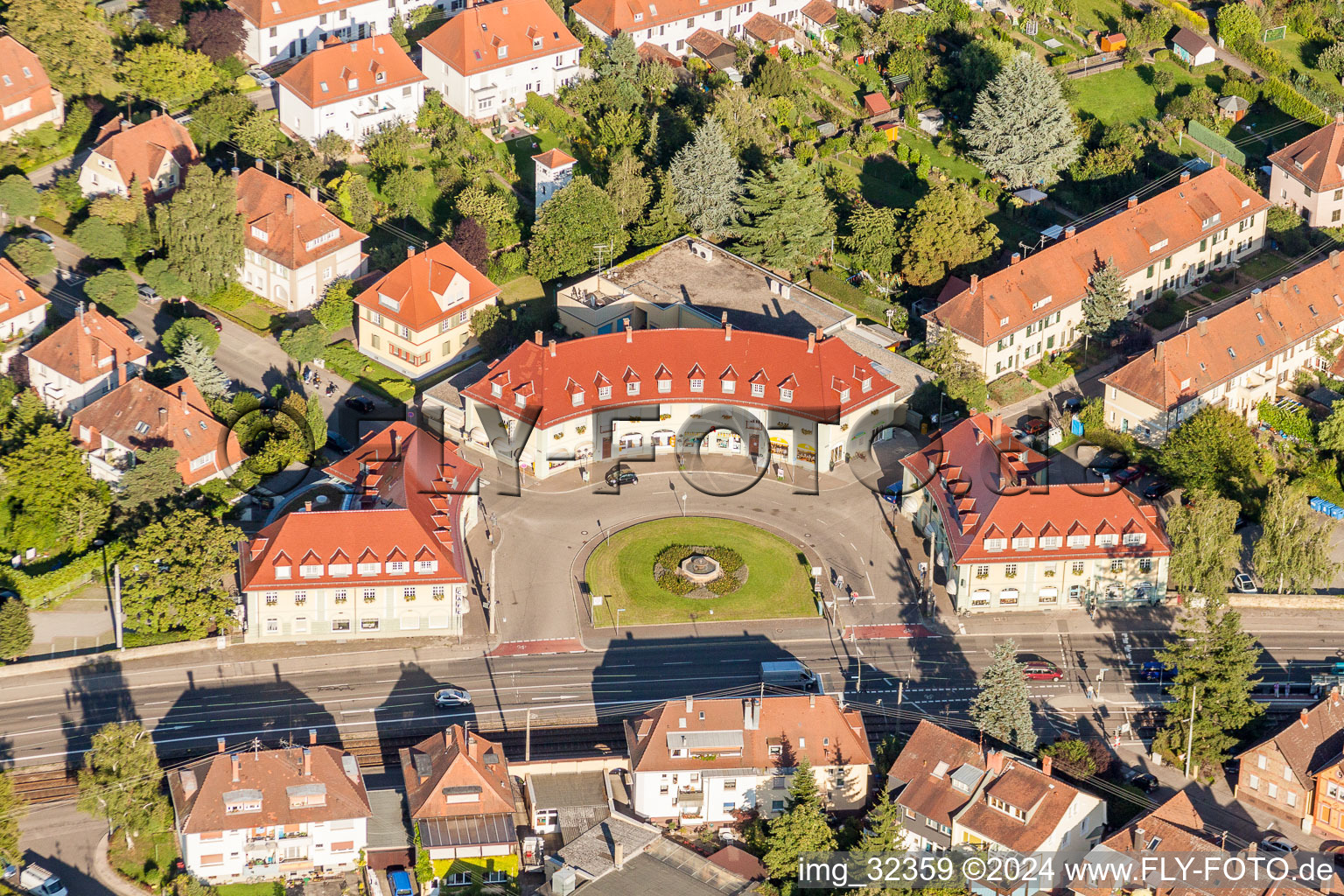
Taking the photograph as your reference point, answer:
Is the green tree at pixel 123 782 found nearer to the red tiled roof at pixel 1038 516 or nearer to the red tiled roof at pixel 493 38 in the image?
the red tiled roof at pixel 1038 516

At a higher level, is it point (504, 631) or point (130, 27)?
point (130, 27)

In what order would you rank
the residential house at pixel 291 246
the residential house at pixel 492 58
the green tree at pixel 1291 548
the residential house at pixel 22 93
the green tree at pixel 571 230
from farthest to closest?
the residential house at pixel 492 58
the residential house at pixel 22 93
the green tree at pixel 571 230
the residential house at pixel 291 246
the green tree at pixel 1291 548

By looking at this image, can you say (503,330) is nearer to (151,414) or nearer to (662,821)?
(151,414)

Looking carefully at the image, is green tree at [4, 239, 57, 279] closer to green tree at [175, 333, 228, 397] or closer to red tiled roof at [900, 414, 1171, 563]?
green tree at [175, 333, 228, 397]

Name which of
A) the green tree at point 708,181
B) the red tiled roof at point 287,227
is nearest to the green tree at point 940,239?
the green tree at point 708,181

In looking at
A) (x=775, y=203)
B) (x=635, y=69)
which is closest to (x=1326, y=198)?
(x=775, y=203)

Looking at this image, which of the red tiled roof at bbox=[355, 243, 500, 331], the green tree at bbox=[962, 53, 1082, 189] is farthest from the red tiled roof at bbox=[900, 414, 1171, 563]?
the green tree at bbox=[962, 53, 1082, 189]
